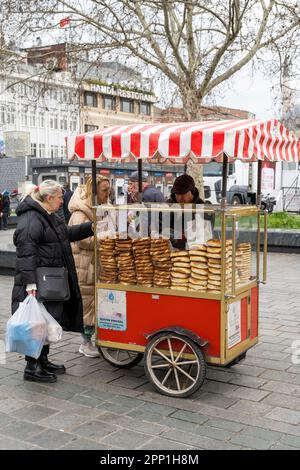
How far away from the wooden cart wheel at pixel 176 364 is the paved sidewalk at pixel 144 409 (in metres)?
0.10

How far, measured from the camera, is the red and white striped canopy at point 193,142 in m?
4.02

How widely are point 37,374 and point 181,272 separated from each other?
4.98 ft

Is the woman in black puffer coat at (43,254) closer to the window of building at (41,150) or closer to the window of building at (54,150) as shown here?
the window of building at (41,150)

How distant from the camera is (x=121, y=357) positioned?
5.25 meters

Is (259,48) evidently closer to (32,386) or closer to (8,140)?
(32,386)

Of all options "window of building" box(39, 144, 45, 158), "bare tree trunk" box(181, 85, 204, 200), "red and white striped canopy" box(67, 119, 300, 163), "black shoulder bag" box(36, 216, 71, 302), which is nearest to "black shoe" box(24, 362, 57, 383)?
"black shoulder bag" box(36, 216, 71, 302)

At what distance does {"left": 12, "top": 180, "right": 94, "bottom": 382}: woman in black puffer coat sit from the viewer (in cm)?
452

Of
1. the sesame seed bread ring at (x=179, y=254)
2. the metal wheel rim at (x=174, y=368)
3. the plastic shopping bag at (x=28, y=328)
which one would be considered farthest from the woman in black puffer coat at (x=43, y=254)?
the sesame seed bread ring at (x=179, y=254)

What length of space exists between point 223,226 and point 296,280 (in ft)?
18.9

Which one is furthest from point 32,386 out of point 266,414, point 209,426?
point 266,414

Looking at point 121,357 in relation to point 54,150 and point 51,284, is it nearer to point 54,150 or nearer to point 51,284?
point 51,284

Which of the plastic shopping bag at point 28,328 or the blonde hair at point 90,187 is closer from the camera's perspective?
the plastic shopping bag at point 28,328

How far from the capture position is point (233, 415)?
13.2ft

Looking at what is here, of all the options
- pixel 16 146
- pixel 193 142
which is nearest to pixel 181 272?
pixel 193 142
